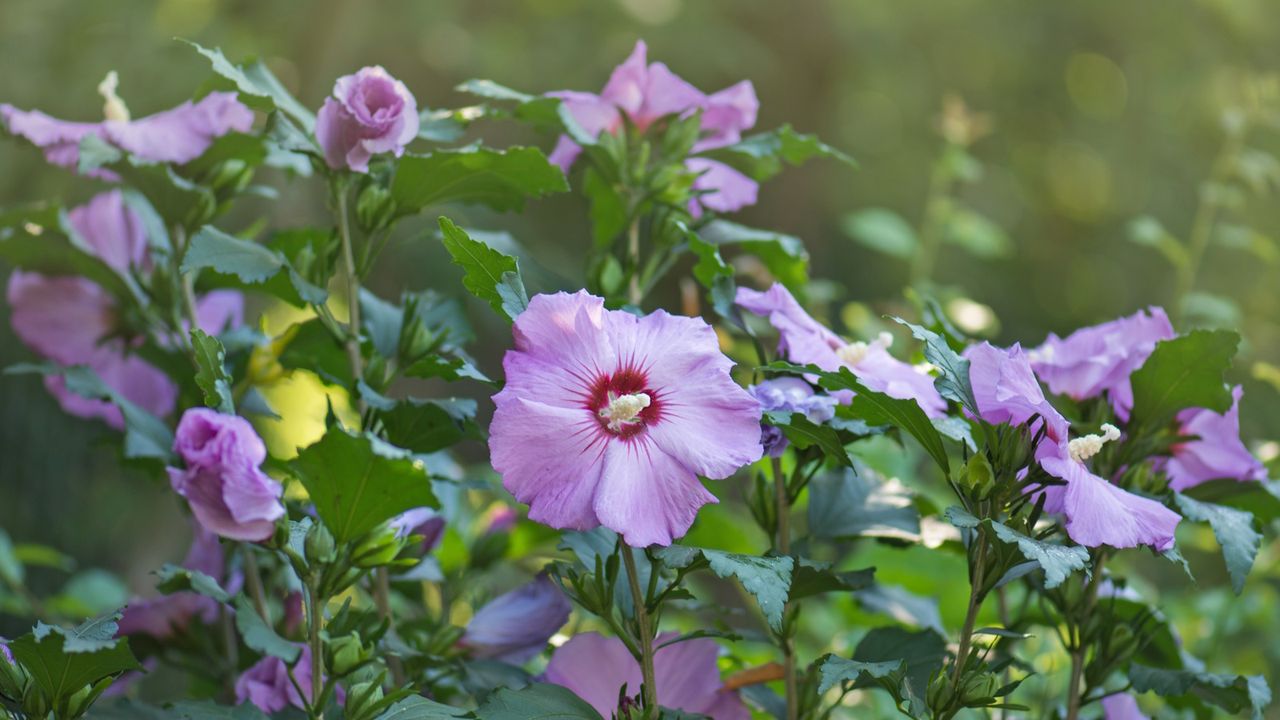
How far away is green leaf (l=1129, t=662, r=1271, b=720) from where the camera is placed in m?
0.70

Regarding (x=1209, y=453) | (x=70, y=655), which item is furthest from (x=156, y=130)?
(x=1209, y=453)

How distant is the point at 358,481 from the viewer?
2.01 feet

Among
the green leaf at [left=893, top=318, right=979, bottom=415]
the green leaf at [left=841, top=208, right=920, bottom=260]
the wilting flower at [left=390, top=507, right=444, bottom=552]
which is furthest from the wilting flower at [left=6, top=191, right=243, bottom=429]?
the green leaf at [left=841, top=208, right=920, bottom=260]

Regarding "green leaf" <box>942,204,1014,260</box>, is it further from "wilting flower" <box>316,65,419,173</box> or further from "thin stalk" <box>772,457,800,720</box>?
"wilting flower" <box>316,65,419,173</box>

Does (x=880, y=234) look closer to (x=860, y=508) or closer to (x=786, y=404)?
(x=860, y=508)

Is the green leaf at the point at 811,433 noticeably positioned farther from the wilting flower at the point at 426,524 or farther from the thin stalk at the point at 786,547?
the wilting flower at the point at 426,524

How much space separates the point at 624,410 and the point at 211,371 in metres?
0.21

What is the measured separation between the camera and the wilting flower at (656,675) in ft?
2.38

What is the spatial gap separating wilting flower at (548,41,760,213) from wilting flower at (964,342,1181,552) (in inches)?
10.0

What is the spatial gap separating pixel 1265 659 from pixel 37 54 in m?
2.70

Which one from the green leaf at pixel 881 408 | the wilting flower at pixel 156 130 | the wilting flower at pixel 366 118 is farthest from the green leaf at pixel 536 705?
the wilting flower at pixel 156 130

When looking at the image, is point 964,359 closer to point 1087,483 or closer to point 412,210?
point 1087,483

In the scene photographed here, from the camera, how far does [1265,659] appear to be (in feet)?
4.40

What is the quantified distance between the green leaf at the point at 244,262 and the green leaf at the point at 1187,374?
0.50 metres
